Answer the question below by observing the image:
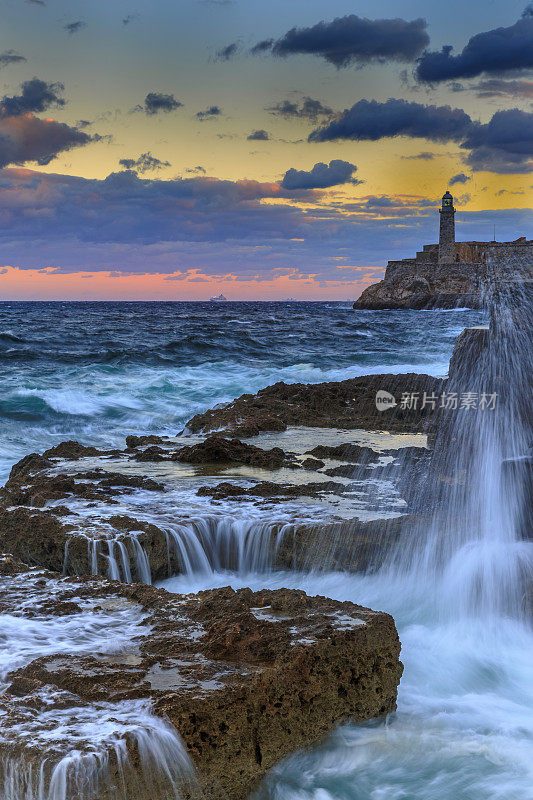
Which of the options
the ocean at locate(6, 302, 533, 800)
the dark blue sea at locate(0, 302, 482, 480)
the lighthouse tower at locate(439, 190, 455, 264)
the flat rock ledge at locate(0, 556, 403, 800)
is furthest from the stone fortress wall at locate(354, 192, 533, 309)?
the flat rock ledge at locate(0, 556, 403, 800)

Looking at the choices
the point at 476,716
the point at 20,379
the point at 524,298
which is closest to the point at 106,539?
the point at 476,716

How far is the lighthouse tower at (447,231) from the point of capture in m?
75.4

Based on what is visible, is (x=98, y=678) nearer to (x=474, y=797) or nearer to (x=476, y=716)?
(x=474, y=797)

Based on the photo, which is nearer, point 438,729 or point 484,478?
point 438,729

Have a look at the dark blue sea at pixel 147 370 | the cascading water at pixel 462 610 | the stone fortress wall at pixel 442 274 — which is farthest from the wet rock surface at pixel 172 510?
the stone fortress wall at pixel 442 274

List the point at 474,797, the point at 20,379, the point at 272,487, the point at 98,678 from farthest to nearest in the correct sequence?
the point at 20,379
the point at 272,487
the point at 474,797
the point at 98,678

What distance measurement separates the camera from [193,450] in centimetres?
743

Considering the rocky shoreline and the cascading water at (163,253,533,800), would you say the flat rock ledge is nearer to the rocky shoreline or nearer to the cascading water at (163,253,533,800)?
the rocky shoreline

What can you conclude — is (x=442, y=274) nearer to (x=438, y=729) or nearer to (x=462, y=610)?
(x=462, y=610)

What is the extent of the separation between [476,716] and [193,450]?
4.38 metres

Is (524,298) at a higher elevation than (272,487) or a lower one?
higher

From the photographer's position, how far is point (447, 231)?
7750cm

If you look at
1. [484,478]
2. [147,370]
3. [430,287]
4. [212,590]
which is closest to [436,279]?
[430,287]

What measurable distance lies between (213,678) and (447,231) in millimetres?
79511
